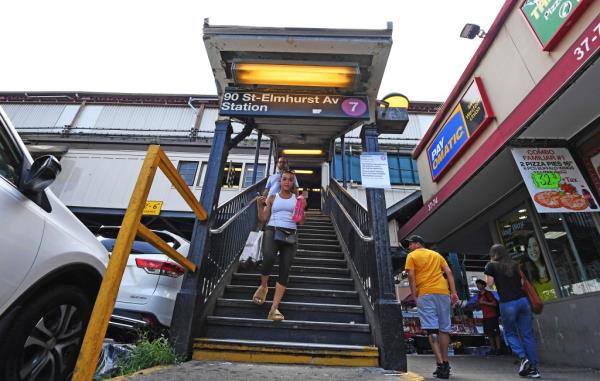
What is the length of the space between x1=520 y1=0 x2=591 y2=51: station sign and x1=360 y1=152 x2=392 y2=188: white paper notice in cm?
299

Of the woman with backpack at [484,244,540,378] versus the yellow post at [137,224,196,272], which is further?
the woman with backpack at [484,244,540,378]

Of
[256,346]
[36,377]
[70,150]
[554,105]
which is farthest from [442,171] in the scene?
[70,150]

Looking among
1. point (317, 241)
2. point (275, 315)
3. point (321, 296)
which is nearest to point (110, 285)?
point (275, 315)

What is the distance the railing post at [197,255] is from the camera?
10.3 ft

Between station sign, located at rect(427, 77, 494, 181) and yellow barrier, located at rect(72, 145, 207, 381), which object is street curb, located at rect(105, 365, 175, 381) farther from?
station sign, located at rect(427, 77, 494, 181)

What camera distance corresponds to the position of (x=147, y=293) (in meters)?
3.57

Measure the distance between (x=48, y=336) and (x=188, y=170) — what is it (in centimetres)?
1452

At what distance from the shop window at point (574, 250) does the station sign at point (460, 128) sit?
6.96ft

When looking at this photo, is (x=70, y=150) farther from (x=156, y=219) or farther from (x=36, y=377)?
(x=36, y=377)

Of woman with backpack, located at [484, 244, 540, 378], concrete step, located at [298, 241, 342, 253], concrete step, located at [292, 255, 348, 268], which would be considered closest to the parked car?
concrete step, located at [292, 255, 348, 268]

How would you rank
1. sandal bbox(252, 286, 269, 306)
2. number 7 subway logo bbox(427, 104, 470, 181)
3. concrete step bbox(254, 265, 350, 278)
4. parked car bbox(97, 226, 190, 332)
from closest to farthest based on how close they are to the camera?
parked car bbox(97, 226, 190, 332) < sandal bbox(252, 286, 269, 306) < concrete step bbox(254, 265, 350, 278) < number 7 subway logo bbox(427, 104, 470, 181)

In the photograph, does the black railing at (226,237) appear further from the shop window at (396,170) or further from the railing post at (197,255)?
the shop window at (396,170)

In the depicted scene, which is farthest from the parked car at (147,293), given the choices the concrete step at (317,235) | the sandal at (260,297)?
the concrete step at (317,235)

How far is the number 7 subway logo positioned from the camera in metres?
6.78
